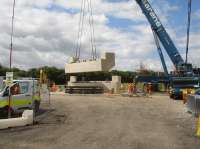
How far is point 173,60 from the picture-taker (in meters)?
45.6

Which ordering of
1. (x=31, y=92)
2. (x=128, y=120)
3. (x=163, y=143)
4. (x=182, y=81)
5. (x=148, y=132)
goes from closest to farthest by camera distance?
(x=163, y=143) → (x=148, y=132) → (x=128, y=120) → (x=31, y=92) → (x=182, y=81)

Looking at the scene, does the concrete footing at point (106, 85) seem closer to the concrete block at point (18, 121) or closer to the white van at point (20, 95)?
the white van at point (20, 95)

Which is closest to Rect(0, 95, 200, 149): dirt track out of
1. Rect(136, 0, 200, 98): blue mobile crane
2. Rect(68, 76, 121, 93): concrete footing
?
Rect(136, 0, 200, 98): blue mobile crane

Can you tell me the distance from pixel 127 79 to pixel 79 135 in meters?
97.7

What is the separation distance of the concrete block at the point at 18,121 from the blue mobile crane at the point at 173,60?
24029mm

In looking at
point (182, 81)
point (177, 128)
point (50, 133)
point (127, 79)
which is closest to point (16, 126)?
point (50, 133)

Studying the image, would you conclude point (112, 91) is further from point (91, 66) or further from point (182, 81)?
point (182, 81)

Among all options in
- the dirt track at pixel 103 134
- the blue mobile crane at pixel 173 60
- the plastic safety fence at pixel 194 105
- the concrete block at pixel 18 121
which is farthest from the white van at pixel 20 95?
the blue mobile crane at pixel 173 60

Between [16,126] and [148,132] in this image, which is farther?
[16,126]

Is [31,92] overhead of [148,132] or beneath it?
overhead

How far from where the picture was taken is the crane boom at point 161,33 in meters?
45.4

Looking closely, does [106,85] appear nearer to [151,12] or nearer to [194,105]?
[151,12]

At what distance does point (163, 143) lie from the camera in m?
13.1

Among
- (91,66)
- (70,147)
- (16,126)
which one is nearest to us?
(70,147)
